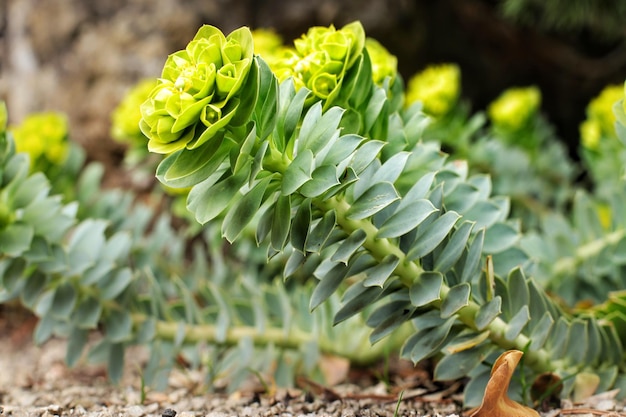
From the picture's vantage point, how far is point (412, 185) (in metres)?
1.11

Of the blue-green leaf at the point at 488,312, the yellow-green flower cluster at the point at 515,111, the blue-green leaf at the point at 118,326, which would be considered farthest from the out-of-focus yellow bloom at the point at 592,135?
the blue-green leaf at the point at 118,326

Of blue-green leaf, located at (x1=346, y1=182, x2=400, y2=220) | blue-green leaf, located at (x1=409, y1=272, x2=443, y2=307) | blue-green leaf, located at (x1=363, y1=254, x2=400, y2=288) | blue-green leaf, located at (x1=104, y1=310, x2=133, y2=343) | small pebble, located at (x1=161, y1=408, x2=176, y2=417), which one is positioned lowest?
small pebble, located at (x1=161, y1=408, x2=176, y2=417)

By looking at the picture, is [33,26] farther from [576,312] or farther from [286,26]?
[576,312]

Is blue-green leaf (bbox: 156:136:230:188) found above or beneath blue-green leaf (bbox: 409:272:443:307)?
above

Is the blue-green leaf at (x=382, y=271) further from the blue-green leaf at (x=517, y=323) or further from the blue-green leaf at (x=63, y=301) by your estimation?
the blue-green leaf at (x=63, y=301)

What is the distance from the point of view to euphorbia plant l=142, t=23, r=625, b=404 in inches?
34.7

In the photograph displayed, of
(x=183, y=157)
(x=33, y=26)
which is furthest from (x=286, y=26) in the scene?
(x=183, y=157)

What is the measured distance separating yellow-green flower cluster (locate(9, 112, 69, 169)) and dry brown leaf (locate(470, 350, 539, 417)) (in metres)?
1.23

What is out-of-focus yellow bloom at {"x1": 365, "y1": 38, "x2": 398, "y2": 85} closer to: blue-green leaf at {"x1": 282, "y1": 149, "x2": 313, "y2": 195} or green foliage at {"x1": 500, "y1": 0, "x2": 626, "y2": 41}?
blue-green leaf at {"x1": 282, "y1": 149, "x2": 313, "y2": 195}

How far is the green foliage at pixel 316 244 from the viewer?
0.89m

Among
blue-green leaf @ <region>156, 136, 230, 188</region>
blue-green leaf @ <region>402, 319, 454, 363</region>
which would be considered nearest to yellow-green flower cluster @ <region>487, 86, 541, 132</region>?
blue-green leaf @ <region>402, 319, 454, 363</region>

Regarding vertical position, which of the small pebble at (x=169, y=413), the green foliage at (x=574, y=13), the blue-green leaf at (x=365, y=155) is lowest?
the small pebble at (x=169, y=413)

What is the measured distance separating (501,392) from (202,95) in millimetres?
622

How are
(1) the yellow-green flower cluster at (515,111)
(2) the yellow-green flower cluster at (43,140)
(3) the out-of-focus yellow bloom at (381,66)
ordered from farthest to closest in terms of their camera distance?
(1) the yellow-green flower cluster at (515,111)
(2) the yellow-green flower cluster at (43,140)
(3) the out-of-focus yellow bloom at (381,66)
